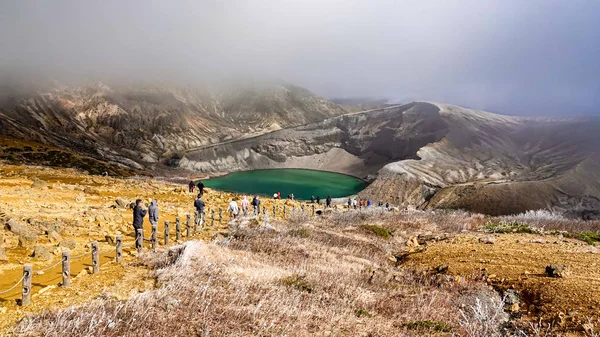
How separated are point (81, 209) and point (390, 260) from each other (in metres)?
16.2

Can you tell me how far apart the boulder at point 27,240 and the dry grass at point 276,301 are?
16.4ft

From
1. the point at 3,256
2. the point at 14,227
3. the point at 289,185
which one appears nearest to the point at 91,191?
the point at 14,227

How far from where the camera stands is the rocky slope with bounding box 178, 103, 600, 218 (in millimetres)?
77938

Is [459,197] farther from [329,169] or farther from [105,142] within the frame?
[105,142]

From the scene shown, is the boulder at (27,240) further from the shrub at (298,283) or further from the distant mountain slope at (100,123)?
the distant mountain slope at (100,123)

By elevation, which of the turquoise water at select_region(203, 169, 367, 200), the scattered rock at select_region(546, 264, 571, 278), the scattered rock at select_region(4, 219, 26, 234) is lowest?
the turquoise water at select_region(203, 169, 367, 200)

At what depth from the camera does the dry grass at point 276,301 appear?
6531mm

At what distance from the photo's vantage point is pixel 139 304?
275 inches

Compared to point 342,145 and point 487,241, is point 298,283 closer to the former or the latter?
point 487,241

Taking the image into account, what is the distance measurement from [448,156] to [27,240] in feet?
385

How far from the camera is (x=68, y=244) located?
42.5 ft

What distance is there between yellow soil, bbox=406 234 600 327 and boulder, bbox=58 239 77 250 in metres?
12.5

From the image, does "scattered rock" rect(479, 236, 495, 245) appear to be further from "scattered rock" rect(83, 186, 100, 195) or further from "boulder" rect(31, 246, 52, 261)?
"scattered rock" rect(83, 186, 100, 195)

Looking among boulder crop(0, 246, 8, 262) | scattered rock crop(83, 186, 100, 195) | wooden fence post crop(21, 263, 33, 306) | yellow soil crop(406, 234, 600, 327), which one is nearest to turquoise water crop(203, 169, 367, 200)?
scattered rock crop(83, 186, 100, 195)
